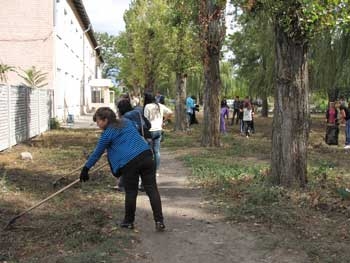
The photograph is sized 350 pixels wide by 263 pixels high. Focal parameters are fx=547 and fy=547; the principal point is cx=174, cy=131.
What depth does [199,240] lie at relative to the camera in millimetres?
6379

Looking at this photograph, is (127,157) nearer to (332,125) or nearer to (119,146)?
(119,146)

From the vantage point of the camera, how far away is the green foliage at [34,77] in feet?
81.8

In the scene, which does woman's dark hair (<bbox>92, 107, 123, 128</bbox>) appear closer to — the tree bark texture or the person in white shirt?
the person in white shirt

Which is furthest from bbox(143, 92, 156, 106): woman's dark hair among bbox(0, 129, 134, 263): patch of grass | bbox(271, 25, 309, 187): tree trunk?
bbox(271, 25, 309, 187): tree trunk

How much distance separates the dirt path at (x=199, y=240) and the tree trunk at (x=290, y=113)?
1.56 m

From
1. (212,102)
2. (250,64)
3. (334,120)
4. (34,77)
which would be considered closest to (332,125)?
(334,120)

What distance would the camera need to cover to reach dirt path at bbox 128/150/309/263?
18.7ft

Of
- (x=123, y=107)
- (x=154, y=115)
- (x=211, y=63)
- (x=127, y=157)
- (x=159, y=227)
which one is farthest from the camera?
(x=211, y=63)

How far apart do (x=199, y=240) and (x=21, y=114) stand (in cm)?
1231

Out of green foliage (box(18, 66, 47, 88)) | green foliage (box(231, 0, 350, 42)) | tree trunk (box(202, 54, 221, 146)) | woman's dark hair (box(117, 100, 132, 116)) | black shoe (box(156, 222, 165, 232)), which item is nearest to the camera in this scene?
black shoe (box(156, 222, 165, 232))

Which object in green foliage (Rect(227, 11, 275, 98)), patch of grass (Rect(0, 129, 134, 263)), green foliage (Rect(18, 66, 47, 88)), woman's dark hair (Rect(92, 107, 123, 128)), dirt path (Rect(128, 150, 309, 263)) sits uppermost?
green foliage (Rect(227, 11, 275, 98))

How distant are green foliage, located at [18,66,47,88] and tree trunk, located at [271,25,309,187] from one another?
1731cm

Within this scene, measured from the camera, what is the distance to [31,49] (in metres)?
27.3

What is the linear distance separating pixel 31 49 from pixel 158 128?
1904cm
